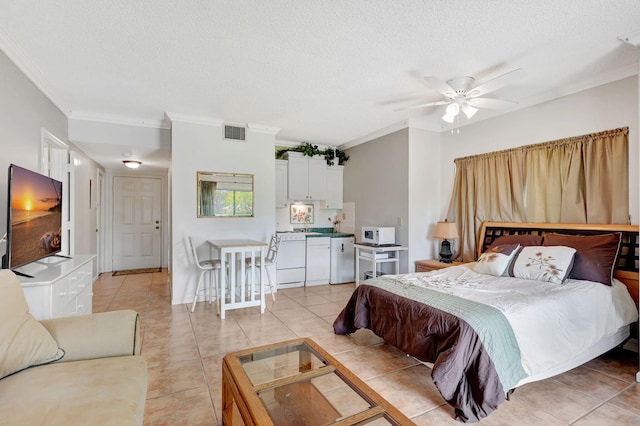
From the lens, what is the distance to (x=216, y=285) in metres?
4.32

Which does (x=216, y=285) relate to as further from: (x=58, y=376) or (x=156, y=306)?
(x=58, y=376)

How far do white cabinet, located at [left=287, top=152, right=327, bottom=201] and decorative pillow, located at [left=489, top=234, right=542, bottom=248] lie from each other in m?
3.00

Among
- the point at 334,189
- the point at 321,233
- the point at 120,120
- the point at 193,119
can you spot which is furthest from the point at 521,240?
the point at 120,120

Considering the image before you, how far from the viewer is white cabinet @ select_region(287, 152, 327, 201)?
544 cm

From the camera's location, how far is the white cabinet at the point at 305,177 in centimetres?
544

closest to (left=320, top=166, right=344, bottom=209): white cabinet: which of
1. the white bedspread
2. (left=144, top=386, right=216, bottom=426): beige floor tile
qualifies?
the white bedspread

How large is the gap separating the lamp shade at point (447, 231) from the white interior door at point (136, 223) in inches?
224

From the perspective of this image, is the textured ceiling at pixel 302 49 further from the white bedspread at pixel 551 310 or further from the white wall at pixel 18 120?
the white bedspread at pixel 551 310

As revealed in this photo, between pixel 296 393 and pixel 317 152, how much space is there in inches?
181

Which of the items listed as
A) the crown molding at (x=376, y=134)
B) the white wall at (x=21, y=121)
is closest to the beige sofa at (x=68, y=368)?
the white wall at (x=21, y=121)

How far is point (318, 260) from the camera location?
5301 millimetres

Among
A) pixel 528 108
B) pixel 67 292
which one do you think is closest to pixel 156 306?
pixel 67 292

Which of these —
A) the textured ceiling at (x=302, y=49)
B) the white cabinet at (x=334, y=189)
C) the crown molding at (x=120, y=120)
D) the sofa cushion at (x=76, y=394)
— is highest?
the textured ceiling at (x=302, y=49)

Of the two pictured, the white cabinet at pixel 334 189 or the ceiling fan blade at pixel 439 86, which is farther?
the white cabinet at pixel 334 189
